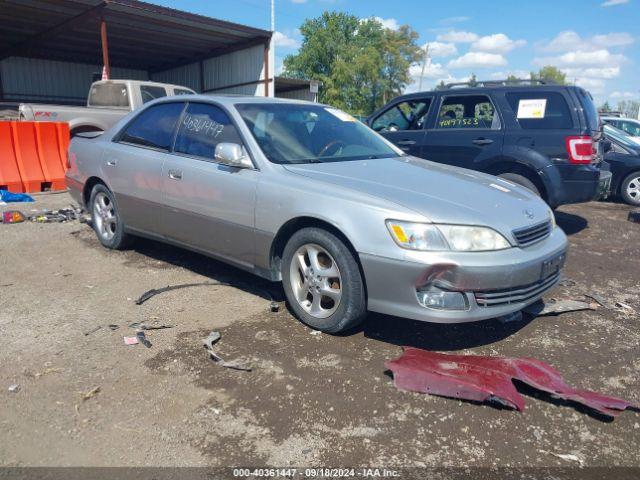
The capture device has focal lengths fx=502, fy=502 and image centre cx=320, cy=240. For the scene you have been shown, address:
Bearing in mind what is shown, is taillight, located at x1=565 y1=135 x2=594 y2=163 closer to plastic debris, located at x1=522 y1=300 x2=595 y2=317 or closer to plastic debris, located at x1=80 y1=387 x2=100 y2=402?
plastic debris, located at x1=522 y1=300 x2=595 y2=317

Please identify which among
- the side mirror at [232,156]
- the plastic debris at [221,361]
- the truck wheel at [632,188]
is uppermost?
the side mirror at [232,156]

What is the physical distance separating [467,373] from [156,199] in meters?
3.03

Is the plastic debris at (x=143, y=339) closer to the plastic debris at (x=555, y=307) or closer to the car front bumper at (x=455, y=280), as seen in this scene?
the car front bumper at (x=455, y=280)

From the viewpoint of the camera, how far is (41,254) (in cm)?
524

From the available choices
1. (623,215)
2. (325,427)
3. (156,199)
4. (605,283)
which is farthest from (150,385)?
(623,215)

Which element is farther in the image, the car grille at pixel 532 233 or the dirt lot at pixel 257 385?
the car grille at pixel 532 233

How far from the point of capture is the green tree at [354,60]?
54438 mm

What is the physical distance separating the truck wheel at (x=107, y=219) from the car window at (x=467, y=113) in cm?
445

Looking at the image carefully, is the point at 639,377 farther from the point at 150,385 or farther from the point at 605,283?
the point at 150,385

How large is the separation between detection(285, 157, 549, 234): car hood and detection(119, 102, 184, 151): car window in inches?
57.8

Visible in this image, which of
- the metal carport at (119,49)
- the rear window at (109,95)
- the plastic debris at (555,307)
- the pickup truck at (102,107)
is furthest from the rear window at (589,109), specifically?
the metal carport at (119,49)

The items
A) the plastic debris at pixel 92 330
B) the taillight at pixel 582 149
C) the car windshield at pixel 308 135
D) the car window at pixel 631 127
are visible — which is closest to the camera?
the plastic debris at pixel 92 330

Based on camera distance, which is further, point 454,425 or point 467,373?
point 467,373

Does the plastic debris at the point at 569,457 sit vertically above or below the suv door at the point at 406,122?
below
